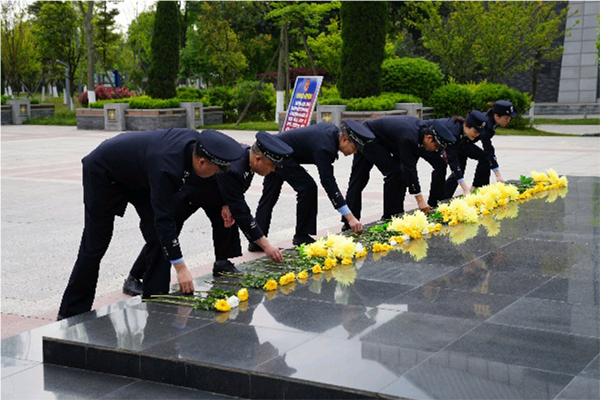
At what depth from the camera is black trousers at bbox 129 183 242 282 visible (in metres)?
6.44

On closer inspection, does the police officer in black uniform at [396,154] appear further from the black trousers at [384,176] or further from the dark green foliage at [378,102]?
the dark green foliage at [378,102]

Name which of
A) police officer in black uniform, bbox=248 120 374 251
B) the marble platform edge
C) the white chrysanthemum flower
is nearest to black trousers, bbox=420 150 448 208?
police officer in black uniform, bbox=248 120 374 251

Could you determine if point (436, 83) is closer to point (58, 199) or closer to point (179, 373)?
point (58, 199)

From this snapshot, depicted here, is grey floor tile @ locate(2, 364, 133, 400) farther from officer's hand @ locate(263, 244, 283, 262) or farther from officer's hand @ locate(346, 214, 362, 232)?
officer's hand @ locate(346, 214, 362, 232)

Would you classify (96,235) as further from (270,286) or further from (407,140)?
(407,140)

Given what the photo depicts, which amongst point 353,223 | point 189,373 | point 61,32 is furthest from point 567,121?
point 61,32

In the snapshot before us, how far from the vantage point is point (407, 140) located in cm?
879

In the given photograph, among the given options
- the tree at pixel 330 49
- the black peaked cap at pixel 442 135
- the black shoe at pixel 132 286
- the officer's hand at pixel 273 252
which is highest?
the tree at pixel 330 49

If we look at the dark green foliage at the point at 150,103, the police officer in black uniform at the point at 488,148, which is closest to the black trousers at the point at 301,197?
the police officer in black uniform at the point at 488,148

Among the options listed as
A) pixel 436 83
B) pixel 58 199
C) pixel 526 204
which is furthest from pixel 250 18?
pixel 526 204

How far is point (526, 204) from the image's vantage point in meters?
9.99

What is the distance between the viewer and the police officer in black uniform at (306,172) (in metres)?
7.65

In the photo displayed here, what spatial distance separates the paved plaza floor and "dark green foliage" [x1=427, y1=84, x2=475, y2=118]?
18.8 m

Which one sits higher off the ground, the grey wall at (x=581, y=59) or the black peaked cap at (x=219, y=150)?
the grey wall at (x=581, y=59)
